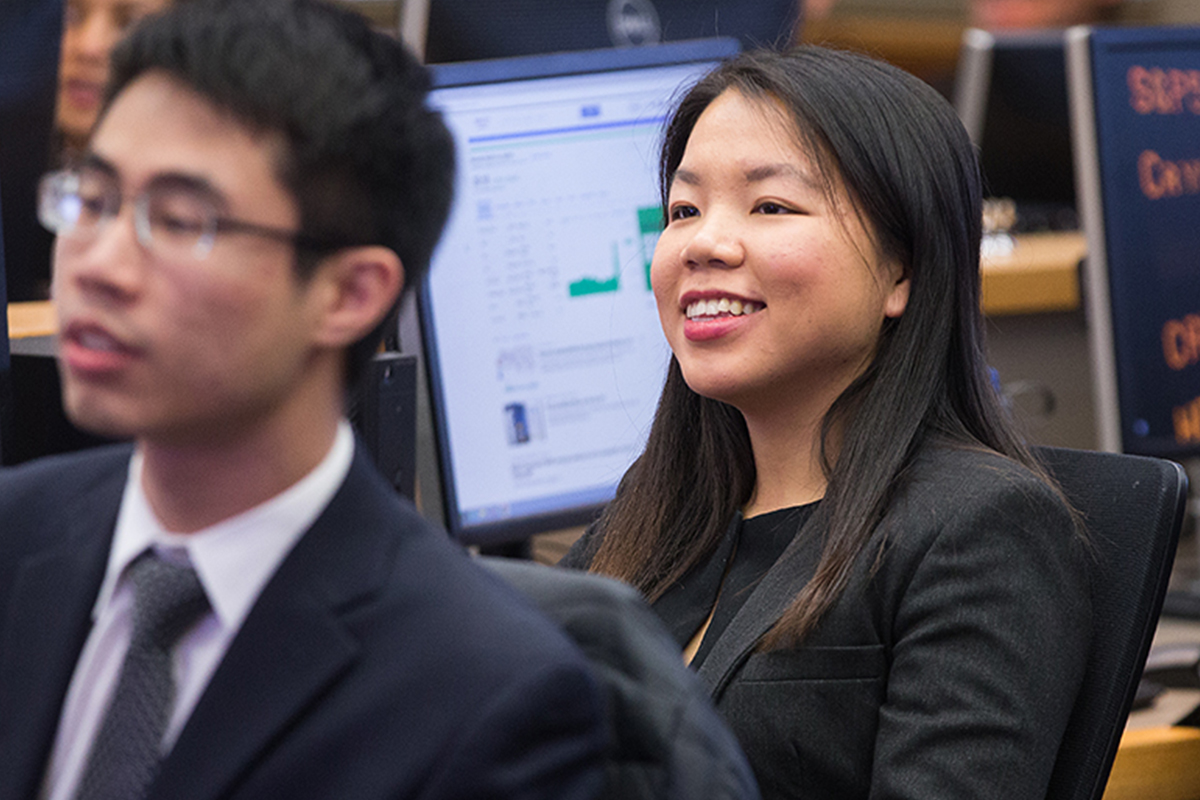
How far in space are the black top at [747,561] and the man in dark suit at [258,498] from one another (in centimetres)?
58

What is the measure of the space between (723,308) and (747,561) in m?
0.24

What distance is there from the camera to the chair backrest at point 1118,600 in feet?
3.82

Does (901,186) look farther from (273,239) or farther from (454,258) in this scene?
(273,239)

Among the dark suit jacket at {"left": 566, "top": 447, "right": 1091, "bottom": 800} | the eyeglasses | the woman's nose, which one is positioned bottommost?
the dark suit jacket at {"left": 566, "top": 447, "right": 1091, "bottom": 800}

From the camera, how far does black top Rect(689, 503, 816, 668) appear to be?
51.4 inches

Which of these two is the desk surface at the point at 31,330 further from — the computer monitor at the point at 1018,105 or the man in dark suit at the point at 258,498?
the computer monitor at the point at 1018,105

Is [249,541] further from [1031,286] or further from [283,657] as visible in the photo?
[1031,286]

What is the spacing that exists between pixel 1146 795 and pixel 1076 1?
3.44 meters

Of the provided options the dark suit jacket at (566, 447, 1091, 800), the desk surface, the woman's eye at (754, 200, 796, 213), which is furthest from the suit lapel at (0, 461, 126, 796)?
the woman's eye at (754, 200, 796, 213)

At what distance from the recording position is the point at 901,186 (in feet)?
4.20

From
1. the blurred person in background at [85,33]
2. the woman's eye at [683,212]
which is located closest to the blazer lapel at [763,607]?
the woman's eye at [683,212]

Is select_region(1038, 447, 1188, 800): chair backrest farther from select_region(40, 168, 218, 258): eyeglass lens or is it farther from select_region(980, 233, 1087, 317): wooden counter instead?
select_region(980, 233, 1087, 317): wooden counter

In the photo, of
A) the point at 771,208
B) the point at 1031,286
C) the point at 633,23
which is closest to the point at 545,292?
the point at 771,208

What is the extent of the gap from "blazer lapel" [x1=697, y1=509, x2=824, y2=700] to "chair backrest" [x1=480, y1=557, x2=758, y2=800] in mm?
409
